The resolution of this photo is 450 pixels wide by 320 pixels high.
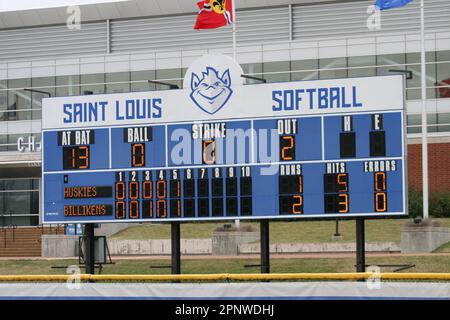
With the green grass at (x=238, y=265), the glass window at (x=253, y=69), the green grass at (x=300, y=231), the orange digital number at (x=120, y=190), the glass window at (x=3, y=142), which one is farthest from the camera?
the glass window at (x=3, y=142)


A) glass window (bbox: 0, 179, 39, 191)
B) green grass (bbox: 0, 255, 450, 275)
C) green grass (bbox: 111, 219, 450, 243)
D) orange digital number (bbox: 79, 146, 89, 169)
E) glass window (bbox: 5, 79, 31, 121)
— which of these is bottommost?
green grass (bbox: 0, 255, 450, 275)

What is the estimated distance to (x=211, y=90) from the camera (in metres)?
26.5

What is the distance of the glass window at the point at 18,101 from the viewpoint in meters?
59.2

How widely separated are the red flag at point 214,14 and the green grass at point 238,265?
8.92 meters

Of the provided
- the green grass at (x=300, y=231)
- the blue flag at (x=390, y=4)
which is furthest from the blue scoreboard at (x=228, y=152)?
the green grass at (x=300, y=231)

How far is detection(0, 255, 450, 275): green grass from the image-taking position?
3034cm

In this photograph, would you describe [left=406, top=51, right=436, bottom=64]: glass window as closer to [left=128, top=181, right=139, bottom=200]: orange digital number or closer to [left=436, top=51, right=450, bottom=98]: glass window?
[left=436, top=51, right=450, bottom=98]: glass window

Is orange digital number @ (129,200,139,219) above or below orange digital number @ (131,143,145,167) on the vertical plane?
below

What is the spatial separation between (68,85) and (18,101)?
10.9 feet

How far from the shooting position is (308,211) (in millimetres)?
25344

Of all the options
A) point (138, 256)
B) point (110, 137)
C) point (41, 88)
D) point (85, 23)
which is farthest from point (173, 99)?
point (85, 23)

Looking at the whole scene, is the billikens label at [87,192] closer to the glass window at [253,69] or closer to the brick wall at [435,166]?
the brick wall at [435,166]

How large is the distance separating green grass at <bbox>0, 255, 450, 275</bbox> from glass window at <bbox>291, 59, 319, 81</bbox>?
2142 cm

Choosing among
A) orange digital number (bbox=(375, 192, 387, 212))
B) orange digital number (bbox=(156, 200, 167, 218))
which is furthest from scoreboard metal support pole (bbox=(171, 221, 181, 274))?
orange digital number (bbox=(375, 192, 387, 212))
